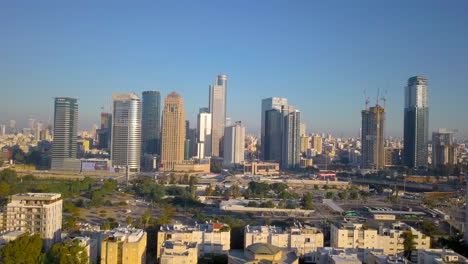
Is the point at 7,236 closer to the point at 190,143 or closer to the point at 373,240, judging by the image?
the point at 373,240

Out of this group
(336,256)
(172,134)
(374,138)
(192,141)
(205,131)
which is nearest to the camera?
(336,256)

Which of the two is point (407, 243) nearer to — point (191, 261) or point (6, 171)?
point (191, 261)

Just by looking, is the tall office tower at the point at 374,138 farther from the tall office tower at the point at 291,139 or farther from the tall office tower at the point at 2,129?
the tall office tower at the point at 2,129

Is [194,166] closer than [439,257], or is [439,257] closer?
[439,257]

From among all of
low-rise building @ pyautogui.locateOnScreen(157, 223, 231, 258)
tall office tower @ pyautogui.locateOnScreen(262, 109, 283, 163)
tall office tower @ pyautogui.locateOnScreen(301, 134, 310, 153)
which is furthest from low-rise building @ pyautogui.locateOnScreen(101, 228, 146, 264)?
tall office tower @ pyautogui.locateOnScreen(301, 134, 310, 153)

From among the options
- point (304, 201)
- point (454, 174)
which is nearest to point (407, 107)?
point (454, 174)

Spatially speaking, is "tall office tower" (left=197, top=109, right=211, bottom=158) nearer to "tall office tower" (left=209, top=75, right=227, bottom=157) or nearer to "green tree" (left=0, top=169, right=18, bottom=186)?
"tall office tower" (left=209, top=75, right=227, bottom=157)

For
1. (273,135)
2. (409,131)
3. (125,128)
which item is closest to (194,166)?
(125,128)
